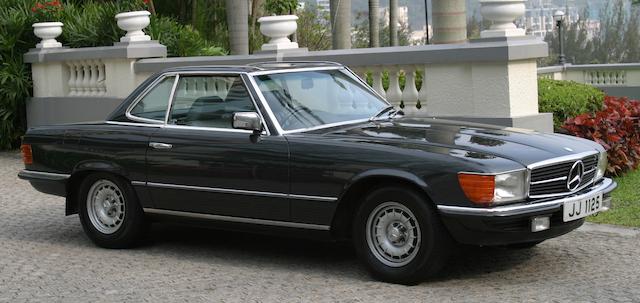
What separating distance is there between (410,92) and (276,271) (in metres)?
4.20

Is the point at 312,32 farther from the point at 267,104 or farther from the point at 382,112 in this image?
the point at 267,104

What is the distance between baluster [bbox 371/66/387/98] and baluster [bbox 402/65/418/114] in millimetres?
294

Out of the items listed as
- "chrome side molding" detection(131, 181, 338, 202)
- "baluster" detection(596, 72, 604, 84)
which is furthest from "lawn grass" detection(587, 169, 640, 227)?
"baluster" detection(596, 72, 604, 84)

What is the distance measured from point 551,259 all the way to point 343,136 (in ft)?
6.11

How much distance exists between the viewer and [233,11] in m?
21.1

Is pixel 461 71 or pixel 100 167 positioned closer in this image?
pixel 100 167

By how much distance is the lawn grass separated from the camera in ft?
32.9

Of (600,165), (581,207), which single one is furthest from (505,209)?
(600,165)

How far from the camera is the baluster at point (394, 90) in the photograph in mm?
12219

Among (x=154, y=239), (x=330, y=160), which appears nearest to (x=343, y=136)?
(x=330, y=160)

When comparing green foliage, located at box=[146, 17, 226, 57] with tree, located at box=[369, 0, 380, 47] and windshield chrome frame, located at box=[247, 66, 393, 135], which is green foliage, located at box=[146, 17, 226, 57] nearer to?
windshield chrome frame, located at box=[247, 66, 393, 135]

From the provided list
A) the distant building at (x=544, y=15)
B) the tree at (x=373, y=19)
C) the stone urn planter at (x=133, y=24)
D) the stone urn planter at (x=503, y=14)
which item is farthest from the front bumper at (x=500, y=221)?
the distant building at (x=544, y=15)

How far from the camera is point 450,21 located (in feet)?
49.8

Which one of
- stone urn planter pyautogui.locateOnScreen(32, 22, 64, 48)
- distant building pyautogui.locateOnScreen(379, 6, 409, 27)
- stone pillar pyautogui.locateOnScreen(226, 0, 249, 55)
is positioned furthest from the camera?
distant building pyautogui.locateOnScreen(379, 6, 409, 27)
